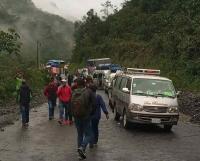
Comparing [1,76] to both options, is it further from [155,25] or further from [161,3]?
[161,3]

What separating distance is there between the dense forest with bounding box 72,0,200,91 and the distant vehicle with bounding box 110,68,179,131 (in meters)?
19.6

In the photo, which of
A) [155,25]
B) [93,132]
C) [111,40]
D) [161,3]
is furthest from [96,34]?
[93,132]

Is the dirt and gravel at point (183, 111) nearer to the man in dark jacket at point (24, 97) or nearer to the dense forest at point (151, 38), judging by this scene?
the man in dark jacket at point (24, 97)

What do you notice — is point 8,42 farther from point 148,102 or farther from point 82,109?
point 82,109

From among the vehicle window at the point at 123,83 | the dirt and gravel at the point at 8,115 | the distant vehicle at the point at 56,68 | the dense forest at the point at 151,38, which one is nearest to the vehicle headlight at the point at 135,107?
the vehicle window at the point at 123,83

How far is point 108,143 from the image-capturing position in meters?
15.1

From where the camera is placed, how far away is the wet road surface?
42.0 feet

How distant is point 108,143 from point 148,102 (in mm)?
3187

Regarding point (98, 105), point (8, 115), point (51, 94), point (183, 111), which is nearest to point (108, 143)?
point (98, 105)

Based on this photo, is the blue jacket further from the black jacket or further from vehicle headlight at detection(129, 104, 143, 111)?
the black jacket

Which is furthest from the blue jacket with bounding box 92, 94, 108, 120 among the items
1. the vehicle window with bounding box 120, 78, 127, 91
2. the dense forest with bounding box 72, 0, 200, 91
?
the dense forest with bounding box 72, 0, 200, 91

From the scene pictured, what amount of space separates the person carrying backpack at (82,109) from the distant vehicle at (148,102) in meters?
5.40

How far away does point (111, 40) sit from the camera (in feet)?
336

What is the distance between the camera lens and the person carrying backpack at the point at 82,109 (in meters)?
12.0
